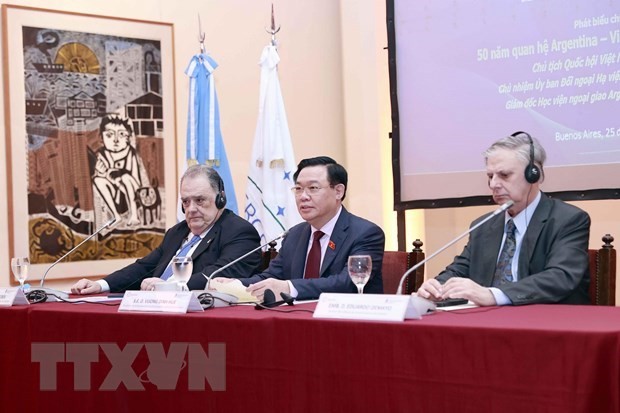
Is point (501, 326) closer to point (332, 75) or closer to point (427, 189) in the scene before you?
point (427, 189)

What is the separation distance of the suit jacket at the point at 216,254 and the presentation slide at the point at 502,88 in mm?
1317

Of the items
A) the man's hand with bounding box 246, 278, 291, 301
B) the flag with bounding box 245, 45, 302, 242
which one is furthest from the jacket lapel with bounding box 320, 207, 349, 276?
the flag with bounding box 245, 45, 302, 242

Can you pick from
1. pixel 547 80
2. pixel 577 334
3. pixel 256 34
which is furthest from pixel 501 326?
pixel 256 34

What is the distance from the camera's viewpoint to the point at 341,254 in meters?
3.29

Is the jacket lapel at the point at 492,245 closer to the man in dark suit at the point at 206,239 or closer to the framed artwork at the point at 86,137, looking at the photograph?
the man in dark suit at the point at 206,239

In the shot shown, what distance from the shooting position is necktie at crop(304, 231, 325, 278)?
3.38 m

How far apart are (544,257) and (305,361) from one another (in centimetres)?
102

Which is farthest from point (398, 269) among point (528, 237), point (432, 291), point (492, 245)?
point (432, 291)

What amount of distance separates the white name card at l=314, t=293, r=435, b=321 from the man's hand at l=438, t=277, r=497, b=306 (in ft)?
0.49

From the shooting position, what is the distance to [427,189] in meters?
4.70

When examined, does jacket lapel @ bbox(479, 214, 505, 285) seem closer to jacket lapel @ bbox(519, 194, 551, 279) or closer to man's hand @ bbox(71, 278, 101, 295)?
jacket lapel @ bbox(519, 194, 551, 279)

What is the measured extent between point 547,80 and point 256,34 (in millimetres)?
2285

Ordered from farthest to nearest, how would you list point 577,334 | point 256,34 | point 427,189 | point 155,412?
1. point 256,34
2. point 427,189
3. point 155,412
4. point 577,334

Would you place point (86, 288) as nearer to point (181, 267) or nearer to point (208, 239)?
point (208, 239)
